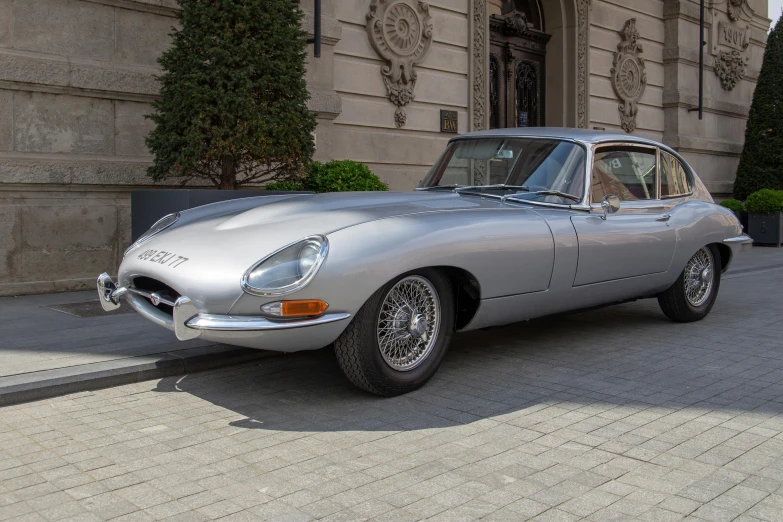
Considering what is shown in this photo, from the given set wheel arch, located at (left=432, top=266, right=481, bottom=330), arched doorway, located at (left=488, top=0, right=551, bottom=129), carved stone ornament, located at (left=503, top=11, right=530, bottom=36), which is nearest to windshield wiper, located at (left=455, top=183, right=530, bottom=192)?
wheel arch, located at (left=432, top=266, right=481, bottom=330)

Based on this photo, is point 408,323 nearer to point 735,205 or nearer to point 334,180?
point 334,180

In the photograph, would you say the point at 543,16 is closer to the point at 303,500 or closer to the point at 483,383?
the point at 483,383

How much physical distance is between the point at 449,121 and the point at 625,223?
7709mm

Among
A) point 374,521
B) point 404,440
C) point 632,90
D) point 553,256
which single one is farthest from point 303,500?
point 632,90

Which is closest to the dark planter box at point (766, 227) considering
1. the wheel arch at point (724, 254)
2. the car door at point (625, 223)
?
the wheel arch at point (724, 254)

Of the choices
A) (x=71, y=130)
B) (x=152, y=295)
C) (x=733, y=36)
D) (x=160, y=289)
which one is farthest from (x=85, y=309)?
(x=733, y=36)

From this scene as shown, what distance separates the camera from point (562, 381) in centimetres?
507

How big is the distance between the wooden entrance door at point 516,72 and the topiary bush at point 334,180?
22.4ft

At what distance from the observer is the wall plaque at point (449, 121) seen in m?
13.4

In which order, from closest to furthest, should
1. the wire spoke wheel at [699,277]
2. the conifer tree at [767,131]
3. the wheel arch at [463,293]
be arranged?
the wheel arch at [463,293] < the wire spoke wheel at [699,277] < the conifer tree at [767,131]

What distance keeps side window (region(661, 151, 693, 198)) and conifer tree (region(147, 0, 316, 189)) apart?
12.3 ft

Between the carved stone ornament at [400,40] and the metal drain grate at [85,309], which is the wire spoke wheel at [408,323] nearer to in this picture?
the metal drain grate at [85,309]

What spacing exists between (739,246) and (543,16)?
10.6 metres

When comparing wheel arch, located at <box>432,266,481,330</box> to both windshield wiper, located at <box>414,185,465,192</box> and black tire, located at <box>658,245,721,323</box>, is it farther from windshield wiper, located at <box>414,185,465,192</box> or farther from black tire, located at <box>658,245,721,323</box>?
black tire, located at <box>658,245,721,323</box>
